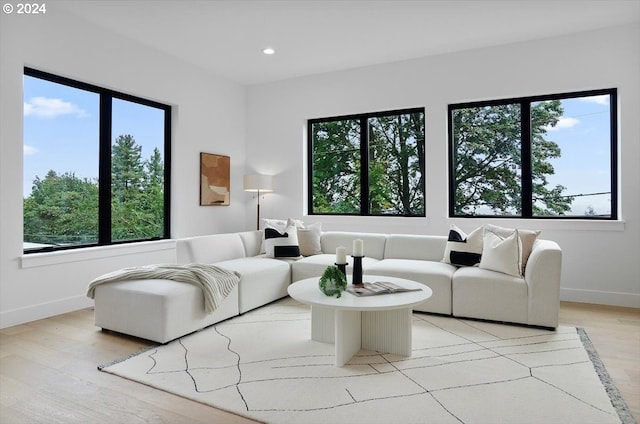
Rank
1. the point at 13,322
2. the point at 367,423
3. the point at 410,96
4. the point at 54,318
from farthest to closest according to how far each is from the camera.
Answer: the point at 410,96, the point at 54,318, the point at 13,322, the point at 367,423

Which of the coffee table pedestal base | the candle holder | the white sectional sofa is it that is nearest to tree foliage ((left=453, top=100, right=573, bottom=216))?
the white sectional sofa

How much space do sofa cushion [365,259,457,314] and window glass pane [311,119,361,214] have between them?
71.2 inches

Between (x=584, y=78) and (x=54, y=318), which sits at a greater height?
(x=584, y=78)

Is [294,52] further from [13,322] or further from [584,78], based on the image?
[13,322]

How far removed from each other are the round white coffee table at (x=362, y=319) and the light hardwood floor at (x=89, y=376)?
827 mm

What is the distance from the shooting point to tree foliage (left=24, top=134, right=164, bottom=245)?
377cm

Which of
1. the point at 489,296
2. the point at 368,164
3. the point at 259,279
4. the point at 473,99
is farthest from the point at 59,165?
the point at 473,99

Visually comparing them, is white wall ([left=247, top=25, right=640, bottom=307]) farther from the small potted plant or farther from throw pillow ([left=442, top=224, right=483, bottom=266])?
the small potted plant

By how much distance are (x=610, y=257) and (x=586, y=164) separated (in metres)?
1.02

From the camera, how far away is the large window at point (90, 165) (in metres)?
3.73

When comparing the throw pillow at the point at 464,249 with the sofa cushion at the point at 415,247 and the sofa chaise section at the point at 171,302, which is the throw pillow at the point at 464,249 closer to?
the sofa cushion at the point at 415,247

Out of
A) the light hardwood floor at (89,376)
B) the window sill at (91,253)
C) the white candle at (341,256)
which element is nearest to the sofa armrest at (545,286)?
the light hardwood floor at (89,376)

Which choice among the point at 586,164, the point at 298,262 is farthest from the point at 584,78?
the point at 298,262

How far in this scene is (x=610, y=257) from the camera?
13.5 feet
